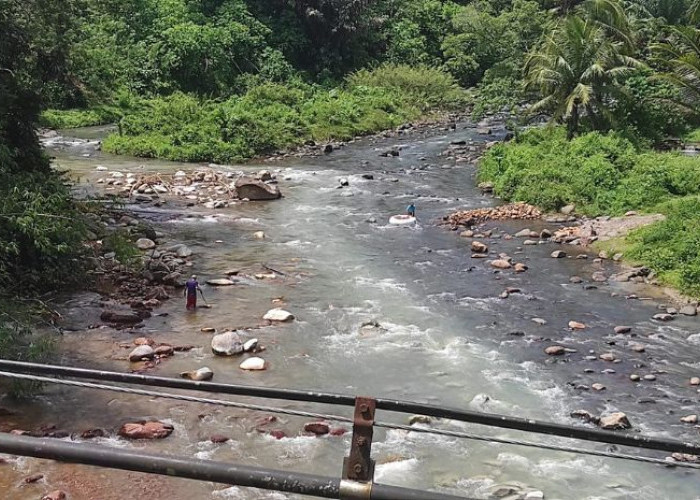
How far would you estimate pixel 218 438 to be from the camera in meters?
7.70

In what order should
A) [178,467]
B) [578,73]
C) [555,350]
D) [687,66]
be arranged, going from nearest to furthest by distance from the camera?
[178,467] → [555,350] → [687,66] → [578,73]

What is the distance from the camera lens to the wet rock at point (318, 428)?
7.97m

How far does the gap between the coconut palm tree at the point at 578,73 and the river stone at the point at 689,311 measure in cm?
1042

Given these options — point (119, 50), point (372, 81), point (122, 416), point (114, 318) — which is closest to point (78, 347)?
point (114, 318)

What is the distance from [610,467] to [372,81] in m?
35.4

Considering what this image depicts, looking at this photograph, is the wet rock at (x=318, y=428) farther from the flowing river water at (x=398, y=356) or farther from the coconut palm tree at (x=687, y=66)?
the coconut palm tree at (x=687, y=66)

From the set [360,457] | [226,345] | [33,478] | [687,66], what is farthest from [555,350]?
[687,66]

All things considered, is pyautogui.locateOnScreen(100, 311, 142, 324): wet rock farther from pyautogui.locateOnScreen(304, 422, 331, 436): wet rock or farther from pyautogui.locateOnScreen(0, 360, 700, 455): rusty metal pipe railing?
pyautogui.locateOnScreen(0, 360, 700, 455): rusty metal pipe railing

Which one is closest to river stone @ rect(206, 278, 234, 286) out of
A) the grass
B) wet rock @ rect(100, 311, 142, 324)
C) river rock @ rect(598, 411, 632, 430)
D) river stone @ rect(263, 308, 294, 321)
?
river stone @ rect(263, 308, 294, 321)

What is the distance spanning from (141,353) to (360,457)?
8180 millimetres

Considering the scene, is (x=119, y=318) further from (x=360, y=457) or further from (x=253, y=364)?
(x=360, y=457)

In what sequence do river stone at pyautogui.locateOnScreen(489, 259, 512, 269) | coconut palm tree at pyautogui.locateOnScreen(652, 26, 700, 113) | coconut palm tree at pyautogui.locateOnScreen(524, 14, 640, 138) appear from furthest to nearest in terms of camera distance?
coconut palm tree at pyautogui.locateOnScreen(524, 14, 640, 138) → coconut palm tree at pyautogui.locateOnScreen(652, 26, 700, 113) → river stone at pyautogui.locateOnScreen(489, 259, 512, 269)

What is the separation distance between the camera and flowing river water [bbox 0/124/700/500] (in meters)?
7.18

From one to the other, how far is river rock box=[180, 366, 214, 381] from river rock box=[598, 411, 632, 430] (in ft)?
16.0
